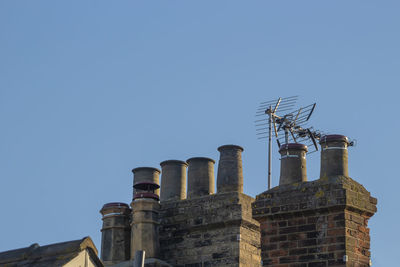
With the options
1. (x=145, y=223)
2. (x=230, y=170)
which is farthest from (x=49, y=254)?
(x=230, y=170)

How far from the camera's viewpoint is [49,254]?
45.9ft

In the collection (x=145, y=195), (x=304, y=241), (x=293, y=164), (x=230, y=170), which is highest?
(x=230, y=170)

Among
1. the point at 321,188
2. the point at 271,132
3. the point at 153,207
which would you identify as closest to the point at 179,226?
the point at 153,207

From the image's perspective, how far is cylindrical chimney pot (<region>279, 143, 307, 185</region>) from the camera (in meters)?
16.2

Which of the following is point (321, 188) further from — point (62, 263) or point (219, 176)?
point (219, 176)

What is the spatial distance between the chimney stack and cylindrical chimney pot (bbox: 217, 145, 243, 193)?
54.6 inches

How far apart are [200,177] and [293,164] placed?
4.54 metres

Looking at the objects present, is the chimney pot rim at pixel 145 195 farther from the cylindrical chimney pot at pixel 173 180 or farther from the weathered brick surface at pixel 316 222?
the weathered brick surface at pixel 316 222

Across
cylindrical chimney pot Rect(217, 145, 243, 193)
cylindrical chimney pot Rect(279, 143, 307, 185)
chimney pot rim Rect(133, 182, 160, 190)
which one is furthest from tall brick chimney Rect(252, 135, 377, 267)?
chimney pot rim Rect(133, 182, 160, 190)

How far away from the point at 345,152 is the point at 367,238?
1.81 metres

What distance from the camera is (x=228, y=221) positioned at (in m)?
19.2

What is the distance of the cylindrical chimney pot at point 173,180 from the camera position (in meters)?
21.1

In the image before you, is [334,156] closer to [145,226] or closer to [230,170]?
[230,170]

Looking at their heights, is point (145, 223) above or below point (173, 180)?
below
